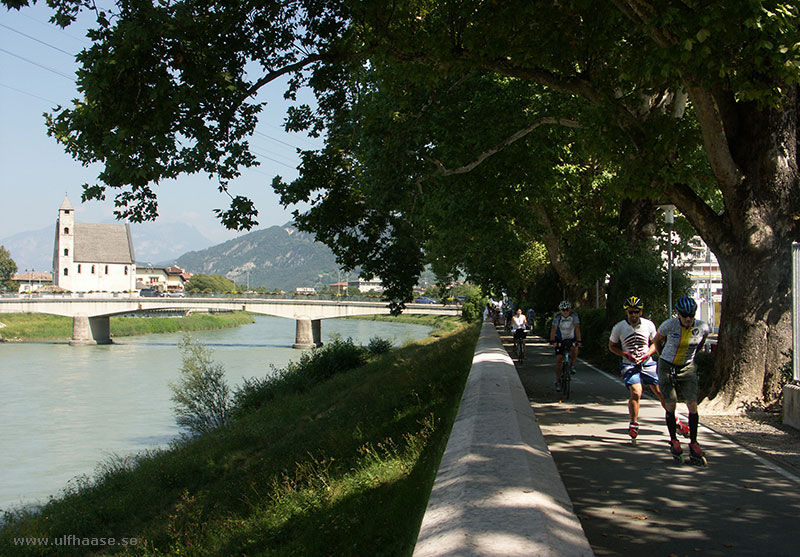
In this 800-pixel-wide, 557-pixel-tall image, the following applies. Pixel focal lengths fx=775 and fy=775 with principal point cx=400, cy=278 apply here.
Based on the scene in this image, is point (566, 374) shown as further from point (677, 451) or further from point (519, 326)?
point (519, 326)

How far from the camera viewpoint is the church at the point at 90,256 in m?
133

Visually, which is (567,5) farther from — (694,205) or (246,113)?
(246,113)

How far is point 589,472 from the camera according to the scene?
767cm

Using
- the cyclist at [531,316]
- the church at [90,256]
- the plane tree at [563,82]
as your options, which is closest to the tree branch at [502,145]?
the plane tree at [563,82]

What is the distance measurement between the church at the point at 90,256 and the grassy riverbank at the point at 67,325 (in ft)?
147

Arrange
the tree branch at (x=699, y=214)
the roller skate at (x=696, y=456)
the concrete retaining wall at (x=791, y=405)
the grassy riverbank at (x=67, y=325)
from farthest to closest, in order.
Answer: the grassy riverbank at (x=67, y=325)
the tree branch at (x=699, y=214)
the concrete retaining wall at (x=791, y=405)
the roller skate at (x=696, y=456)

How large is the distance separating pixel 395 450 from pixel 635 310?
3.47 metres

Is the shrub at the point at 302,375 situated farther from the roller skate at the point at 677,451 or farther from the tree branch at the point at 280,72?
the roller skate at the point at 677,451

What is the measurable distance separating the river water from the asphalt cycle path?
14.7 metres

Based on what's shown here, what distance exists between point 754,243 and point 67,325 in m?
79.9

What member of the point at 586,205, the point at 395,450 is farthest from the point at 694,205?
the point at 586,205

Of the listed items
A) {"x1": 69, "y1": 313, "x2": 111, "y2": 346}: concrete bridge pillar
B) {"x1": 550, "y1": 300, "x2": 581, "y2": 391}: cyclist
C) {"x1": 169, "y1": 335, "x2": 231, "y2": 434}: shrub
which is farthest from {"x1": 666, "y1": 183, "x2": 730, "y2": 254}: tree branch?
{"x1": 69, "y1": 313, "x2": 111, "y2": 346}: concrete bridge pillar

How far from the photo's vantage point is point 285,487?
1124cm

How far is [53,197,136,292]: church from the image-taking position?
133250 mm
